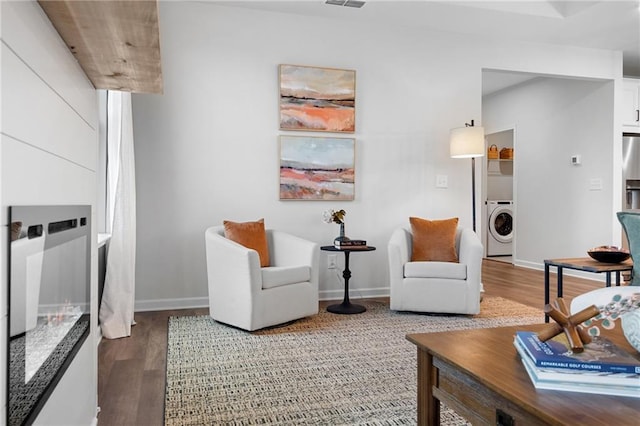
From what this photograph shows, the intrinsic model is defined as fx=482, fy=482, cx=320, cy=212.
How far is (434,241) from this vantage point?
4184mm

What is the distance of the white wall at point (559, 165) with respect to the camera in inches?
228

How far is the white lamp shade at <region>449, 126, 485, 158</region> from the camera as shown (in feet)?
14.7


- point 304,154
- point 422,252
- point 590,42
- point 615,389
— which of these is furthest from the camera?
point 590,42

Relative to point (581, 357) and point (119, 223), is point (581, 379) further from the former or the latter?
point (119, 223)

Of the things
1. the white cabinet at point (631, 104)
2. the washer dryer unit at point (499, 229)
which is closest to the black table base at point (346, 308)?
the white cabinet at point (631, 104)

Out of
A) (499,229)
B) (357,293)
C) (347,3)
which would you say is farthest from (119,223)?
(499,229)

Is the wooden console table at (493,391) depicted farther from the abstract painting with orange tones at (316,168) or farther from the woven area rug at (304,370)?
the abstract painting with orange tones at (316,168)

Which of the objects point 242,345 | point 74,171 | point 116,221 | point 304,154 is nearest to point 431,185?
point 304,154

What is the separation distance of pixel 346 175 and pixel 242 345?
2.11 meters

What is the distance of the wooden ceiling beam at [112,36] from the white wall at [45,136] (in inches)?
1.5

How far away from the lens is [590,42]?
5.34 meters

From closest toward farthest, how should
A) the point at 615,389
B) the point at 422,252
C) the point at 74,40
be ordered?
the point at 615,389
the point at 74,40
the point at 422,252

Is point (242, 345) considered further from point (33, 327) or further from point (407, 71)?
point (407, 71)

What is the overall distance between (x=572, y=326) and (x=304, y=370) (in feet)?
5.40
